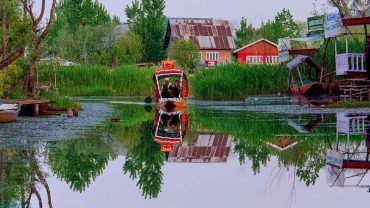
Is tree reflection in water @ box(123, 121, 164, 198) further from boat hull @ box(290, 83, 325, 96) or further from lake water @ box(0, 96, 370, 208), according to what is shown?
boat hull @ box(290, 83, 325, 96)

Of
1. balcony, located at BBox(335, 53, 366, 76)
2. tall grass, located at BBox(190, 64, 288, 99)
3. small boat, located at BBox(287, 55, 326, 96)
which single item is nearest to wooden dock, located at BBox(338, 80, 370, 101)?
balcony, located at BBox(335, 53, 366, 76)

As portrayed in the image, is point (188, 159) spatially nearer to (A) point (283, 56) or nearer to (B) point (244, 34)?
(A) point (283, 56)

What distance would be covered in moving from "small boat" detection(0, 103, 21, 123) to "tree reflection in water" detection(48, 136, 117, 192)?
5.13 meters

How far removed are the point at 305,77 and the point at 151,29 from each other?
37.7 metres

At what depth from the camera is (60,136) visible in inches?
701

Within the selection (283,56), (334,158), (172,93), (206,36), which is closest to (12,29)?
(172,93)

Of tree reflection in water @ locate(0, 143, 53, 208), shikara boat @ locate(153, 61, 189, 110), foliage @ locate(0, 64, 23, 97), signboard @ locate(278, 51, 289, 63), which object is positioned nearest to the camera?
tree reflection in water @ locate(0, 143, 53, 208)

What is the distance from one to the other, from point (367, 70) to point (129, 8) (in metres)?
73.3

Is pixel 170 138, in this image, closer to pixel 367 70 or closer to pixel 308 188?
pixel 308 188

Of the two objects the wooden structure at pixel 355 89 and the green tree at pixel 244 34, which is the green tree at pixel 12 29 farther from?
the green tree at pixel 244 34

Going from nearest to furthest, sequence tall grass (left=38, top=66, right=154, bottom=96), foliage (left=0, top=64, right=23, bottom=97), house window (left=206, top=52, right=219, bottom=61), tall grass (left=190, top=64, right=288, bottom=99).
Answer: foliage (left=0, top=64, right=23, bottom=97), tall grass (left=190, top=64, right=288, bottom=99), tall grass (left=38, top=66, right=154, bottom=96), house window (left=206, top=52, right=219, bottom=61)

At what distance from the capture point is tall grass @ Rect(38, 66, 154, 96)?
52781 mm

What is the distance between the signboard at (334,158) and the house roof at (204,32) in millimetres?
71437

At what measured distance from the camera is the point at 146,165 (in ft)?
41.1
